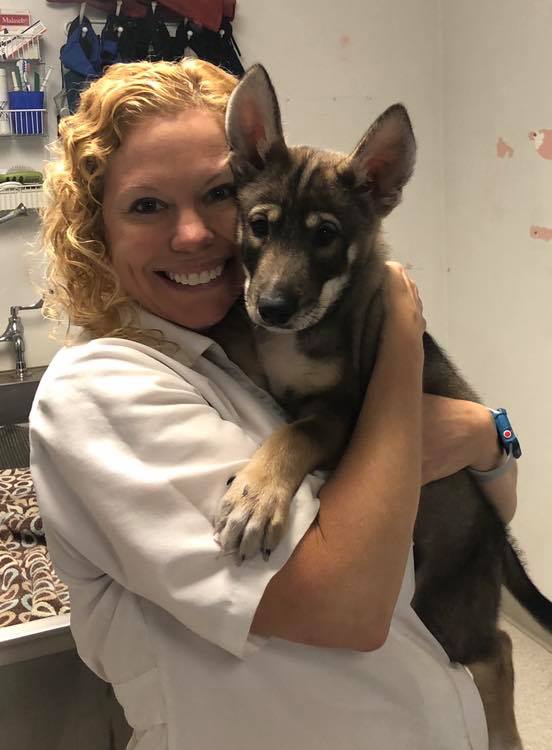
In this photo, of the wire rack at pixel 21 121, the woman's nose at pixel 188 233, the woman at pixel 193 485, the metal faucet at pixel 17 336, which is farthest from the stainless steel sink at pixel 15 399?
the woman's nose at pixel 188 233

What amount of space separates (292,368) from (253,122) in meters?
0.55

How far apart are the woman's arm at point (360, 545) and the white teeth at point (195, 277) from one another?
464mm

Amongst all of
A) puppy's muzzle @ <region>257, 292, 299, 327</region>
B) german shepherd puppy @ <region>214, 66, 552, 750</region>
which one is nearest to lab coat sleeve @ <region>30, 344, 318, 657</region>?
german shepherd puppy @ <region>214, 66, 552, 750</region>

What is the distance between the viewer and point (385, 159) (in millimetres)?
1477

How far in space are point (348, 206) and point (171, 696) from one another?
3.45 ft

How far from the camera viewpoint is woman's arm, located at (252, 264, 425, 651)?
3.43 feet

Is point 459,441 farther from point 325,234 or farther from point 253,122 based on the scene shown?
point 253,122

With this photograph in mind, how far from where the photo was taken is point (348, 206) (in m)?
1.50

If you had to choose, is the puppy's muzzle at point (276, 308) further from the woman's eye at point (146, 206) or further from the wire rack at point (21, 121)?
the wire rack at point (21, 121)

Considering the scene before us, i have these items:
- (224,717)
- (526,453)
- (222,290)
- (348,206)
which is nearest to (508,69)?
(526,453)

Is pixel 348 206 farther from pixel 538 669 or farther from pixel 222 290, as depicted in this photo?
pixel 538 669

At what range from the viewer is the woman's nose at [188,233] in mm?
1369

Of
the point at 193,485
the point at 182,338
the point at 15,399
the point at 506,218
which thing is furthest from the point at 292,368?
the point at 506,218

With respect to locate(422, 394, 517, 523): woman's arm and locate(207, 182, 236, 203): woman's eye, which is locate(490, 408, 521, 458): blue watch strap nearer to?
locate(422, 394, 517, 523): woman's arm
